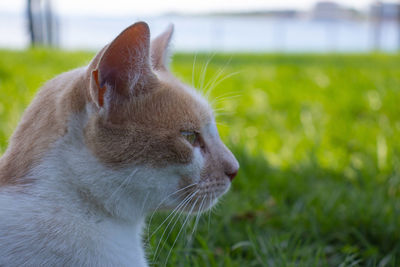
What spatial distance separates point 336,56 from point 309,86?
14.5 feet

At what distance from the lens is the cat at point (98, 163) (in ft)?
4.33

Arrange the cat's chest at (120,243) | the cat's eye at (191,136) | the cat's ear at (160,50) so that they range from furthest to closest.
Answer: the cat's ear at (160,50), the cat's eye at (191,136), the cat's chest at (120,243)

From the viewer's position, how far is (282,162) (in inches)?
121

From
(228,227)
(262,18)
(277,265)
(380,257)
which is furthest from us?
(262,18)

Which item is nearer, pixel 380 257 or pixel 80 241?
pixel 80 241

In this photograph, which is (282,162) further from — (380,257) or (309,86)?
(309,86)

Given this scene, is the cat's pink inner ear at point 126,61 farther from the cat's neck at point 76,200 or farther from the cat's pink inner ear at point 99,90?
the cat's neck at point 76,200

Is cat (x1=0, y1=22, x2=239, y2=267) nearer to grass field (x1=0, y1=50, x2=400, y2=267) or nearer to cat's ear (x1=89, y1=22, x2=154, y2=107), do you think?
cat's ear (x1=89, y1=22, x2=154, y2=107)

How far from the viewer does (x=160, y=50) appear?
180 centimetres

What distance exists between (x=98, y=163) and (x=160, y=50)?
24.2 inches

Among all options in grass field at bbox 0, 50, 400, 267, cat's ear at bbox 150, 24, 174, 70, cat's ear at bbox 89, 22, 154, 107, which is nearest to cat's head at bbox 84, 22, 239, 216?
cat's ear at bbox 89, 22, 154, 107

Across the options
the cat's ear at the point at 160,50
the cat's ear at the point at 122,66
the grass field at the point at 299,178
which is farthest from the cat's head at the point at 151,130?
the grass field at the point at 299,178

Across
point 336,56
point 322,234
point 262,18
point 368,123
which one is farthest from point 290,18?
point 322,234

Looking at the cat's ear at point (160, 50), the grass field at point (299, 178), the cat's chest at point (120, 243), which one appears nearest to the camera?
the cat's chest at point (120, 243)
